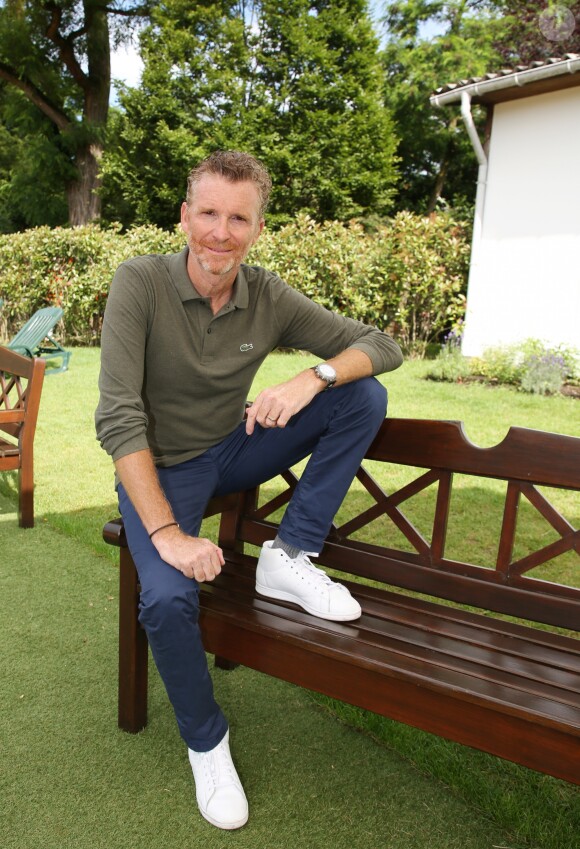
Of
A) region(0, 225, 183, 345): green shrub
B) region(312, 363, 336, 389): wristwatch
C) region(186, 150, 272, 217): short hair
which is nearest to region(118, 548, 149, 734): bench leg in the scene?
region(312, 363, 336, 389): wristwatch

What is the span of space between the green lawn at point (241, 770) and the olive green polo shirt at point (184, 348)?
2.98 ft

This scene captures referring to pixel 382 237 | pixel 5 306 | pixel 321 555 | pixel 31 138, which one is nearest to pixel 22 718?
pixel 321 555

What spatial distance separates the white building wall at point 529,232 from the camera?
9719 mm

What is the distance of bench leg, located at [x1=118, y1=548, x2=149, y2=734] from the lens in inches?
89.3

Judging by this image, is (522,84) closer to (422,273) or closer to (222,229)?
(422,273)

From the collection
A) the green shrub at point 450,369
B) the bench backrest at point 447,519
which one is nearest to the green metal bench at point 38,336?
the green shrub at point 450,369

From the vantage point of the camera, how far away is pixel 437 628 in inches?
78.5

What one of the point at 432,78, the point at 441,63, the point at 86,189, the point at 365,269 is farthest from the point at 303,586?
the point at 441,63

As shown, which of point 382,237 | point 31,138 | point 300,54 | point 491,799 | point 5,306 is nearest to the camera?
point 491,799

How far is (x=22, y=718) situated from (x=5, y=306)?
12.0 m

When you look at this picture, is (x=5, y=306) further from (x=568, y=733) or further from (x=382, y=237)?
(x=568, y=733)

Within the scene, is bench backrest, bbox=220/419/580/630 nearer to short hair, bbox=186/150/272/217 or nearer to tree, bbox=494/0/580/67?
short hair, bbox=186/150/272/217

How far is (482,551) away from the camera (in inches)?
153

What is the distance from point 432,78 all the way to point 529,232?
56.8 ft
